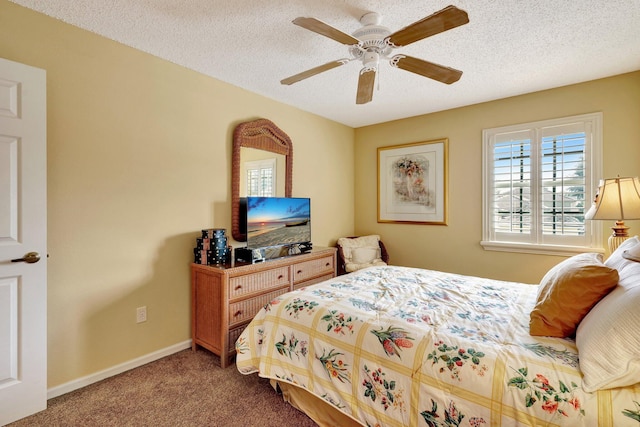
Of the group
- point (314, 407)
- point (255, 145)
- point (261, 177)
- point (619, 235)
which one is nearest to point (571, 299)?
point (314, 407)

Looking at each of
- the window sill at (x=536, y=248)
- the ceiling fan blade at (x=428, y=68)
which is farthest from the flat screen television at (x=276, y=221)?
the window sill at (x=536, y=248)

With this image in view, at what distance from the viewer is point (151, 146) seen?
2.47 metres

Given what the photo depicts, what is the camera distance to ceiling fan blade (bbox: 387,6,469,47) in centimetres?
146

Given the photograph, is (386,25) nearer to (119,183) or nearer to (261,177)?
(261,177)

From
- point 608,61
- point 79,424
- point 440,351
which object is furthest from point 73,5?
point 608,61

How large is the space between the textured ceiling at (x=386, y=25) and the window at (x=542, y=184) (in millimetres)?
487

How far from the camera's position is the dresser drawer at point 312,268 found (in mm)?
3049

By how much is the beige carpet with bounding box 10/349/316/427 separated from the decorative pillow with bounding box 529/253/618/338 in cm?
135

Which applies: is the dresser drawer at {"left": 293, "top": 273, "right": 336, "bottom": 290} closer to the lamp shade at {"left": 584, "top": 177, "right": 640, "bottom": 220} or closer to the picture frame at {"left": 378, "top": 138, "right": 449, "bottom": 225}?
the picture frame at {"left": 378, "top": 138, "right": 449, "bottom": 225}

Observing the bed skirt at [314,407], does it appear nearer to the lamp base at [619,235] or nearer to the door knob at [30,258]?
the door knob at [30,258]

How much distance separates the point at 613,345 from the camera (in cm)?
107

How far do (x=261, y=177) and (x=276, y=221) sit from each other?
544 millimetres

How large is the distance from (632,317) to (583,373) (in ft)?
0.85

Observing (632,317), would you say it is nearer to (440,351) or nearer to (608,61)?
(440,351)
